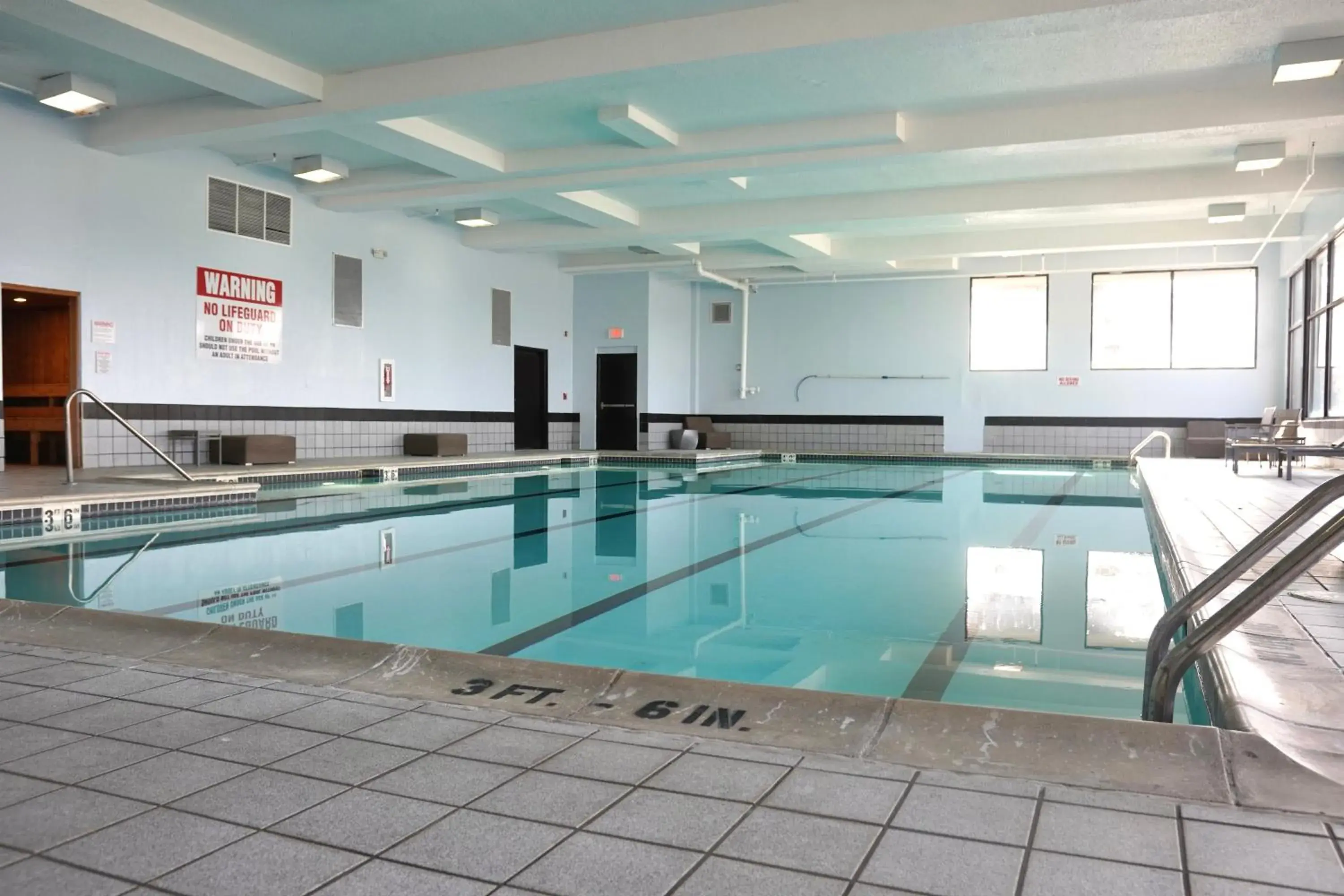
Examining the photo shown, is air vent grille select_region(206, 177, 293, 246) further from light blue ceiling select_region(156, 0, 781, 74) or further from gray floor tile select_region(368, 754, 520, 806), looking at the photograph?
gray floor tile select_region(368, 754, 520, 806)

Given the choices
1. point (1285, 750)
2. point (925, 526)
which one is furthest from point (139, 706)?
point (925, 526)

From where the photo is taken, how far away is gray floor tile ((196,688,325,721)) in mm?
1997

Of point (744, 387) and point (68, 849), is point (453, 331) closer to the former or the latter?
point (744, 387)

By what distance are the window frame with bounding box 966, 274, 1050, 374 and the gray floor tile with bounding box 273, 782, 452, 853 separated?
1477 cm

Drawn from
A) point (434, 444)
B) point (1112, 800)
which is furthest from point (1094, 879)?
point (434, 444)

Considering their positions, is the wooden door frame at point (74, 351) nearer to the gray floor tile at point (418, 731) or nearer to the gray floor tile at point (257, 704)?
the gray floor tile at point (257, 704)

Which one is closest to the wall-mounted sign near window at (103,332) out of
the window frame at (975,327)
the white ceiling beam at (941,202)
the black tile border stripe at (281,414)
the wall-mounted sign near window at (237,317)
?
the black tile border stripe at (281,414)

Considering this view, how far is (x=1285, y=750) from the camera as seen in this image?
65.1 inches

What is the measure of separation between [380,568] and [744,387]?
12.0 metres

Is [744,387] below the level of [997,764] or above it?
above

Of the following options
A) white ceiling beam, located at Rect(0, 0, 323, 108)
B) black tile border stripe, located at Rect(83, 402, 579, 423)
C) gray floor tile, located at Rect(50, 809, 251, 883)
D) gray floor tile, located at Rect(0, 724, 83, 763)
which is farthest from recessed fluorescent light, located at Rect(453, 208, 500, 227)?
gray floor tile, located at Rect(50, 809, 251, 883)

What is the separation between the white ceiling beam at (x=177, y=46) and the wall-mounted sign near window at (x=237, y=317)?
→ 2.68m

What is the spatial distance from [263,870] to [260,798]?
275mm

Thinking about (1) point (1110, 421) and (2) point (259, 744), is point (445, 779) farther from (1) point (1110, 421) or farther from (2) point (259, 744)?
(1) point (1110, 421)
